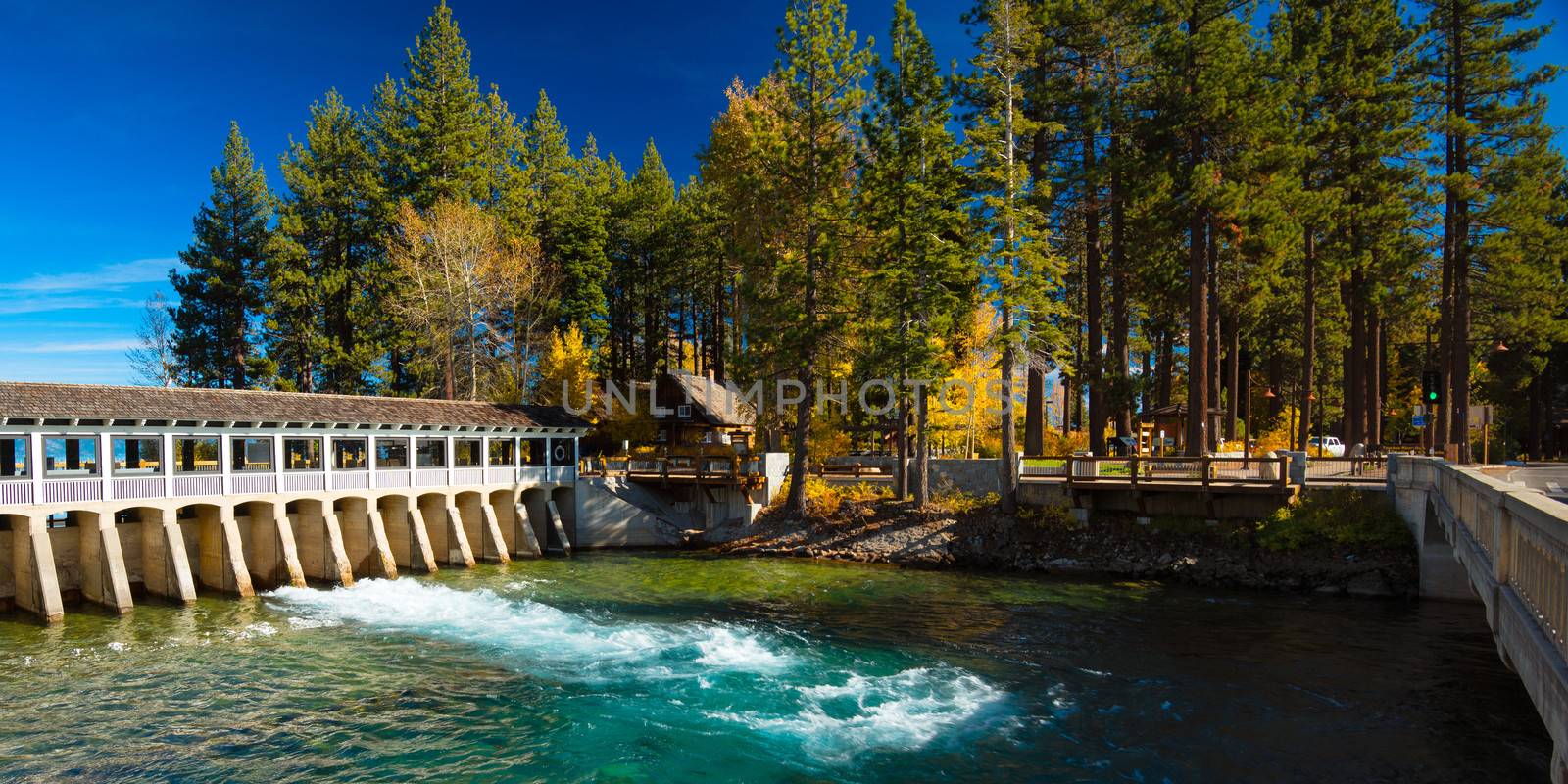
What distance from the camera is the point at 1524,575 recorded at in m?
8.44

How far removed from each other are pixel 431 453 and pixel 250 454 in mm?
6147

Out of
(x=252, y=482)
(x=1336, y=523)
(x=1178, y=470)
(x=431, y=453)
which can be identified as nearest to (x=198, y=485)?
(x=252, y=482)

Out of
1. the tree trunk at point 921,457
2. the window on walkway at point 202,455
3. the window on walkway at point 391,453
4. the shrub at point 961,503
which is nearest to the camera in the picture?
the tree trunk at point 921,457

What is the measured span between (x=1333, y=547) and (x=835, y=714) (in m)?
17.8

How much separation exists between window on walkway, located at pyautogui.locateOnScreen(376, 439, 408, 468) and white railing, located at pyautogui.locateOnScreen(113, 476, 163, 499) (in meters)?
7.57

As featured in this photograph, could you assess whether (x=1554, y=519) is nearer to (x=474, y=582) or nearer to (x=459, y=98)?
(x=474, y=582)

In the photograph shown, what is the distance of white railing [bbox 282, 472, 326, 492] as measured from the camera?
1003 inches

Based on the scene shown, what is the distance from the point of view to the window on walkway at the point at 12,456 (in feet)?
66.8

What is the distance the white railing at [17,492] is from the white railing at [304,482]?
5.98 metres

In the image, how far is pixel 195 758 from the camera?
39.6ft

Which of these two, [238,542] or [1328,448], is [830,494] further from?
[1328,448]

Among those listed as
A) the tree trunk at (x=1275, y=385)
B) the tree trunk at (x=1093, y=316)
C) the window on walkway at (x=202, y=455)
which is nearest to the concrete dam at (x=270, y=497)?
the window on walkway at (x=202, y=455)

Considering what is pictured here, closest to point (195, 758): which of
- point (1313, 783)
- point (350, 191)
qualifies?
point (1313, 783)

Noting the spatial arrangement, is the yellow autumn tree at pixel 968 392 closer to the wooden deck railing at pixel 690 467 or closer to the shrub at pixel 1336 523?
the wooden deck railing at pixel 690 467
